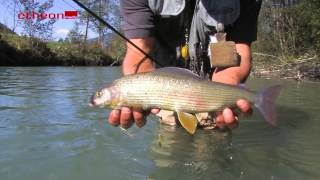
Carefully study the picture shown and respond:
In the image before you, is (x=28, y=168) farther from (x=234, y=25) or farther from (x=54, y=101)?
(x=54, y=101)

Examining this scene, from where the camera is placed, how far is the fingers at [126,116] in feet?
11.4

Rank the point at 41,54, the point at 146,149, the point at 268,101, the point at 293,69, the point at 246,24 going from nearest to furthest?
1. the point at 268,101
2. the point at 246,24
3. the point at 146,149
4. the point at 293,69
5. the point at 41,54

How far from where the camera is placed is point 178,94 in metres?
3.36

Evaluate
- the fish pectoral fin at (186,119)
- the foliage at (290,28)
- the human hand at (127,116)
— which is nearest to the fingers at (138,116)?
the human hand at (127,116)

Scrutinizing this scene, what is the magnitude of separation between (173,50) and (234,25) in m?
0.84

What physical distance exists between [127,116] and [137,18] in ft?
4.47

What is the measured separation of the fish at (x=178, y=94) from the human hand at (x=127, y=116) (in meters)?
0.09

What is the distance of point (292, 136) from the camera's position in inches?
240

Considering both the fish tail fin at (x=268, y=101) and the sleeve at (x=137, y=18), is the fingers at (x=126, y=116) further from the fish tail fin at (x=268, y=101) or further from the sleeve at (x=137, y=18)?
the sleeve at (x=137, y=18)

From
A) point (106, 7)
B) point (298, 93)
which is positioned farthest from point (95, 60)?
point (298, 93)

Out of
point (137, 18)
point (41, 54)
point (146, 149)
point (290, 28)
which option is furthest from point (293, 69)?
point (41, 54)

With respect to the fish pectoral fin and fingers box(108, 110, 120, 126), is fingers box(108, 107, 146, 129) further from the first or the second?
the fish pectoral fin

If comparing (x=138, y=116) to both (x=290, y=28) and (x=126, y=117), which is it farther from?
(x=290, y=28)

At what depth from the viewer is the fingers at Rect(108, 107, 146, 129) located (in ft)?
11.4
